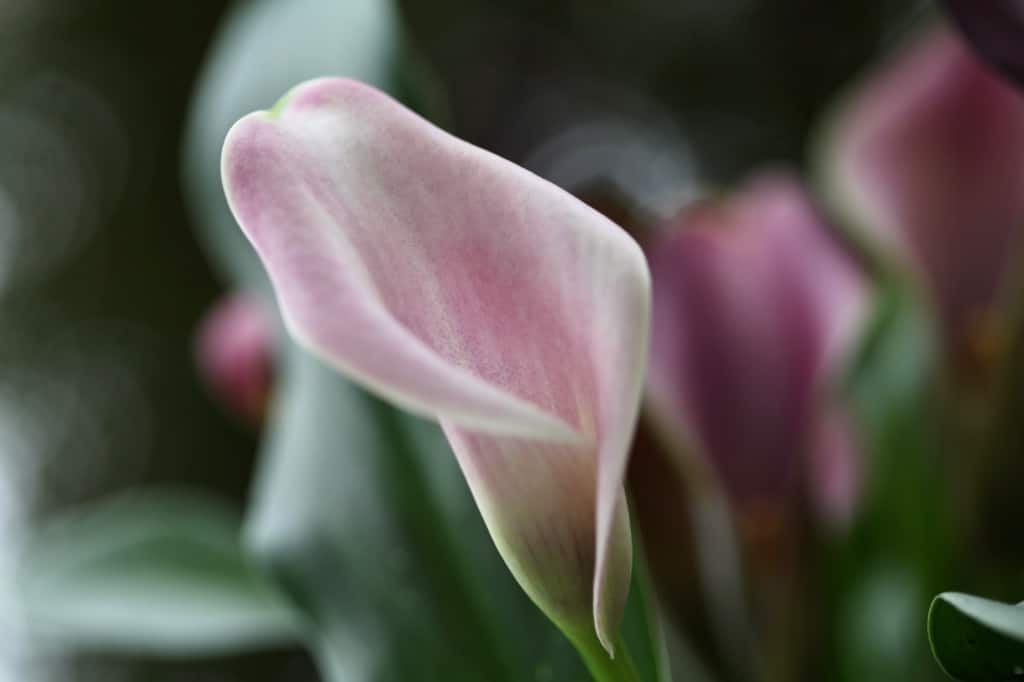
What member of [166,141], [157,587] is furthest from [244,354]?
[166,141]

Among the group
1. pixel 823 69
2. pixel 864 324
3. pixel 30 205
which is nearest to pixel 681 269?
pixel 864 324

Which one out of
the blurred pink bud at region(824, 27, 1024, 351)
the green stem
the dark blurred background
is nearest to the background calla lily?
the green stem

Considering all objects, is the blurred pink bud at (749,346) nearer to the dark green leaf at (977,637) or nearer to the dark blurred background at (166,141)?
the dark green leaf at (977,637)

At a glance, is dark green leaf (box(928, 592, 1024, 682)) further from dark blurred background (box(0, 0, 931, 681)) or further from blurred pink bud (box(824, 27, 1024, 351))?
dark blurred background (box(0, 0, 931, 681))

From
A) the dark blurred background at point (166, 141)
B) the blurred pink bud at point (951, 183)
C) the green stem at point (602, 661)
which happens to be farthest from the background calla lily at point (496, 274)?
the dark blurred background at point (166, 141)

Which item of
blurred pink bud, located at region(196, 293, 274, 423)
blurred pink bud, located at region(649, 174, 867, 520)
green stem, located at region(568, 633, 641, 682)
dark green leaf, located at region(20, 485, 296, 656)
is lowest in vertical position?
dark green leaf, located at region(20, 485, 296, 656)

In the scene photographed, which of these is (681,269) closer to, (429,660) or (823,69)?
(429,660)

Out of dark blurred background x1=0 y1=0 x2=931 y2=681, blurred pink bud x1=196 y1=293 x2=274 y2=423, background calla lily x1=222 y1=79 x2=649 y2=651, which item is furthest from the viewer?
dark blurred background x1=0 y1=0 x2=931 y2=681
